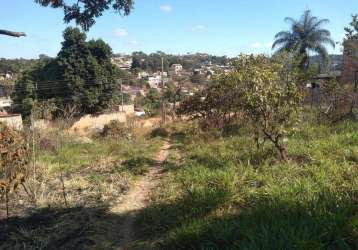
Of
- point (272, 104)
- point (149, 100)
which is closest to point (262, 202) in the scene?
point (272, 104)

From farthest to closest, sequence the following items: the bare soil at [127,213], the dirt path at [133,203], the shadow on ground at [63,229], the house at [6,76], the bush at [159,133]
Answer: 1. the house at [6,76]
2. the bush at [159,133]
3. the dirt path at [133,203]
4. the bare soil at [127,213]
5. the shadow on ground at [63,229]

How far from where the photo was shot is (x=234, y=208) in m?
6.57

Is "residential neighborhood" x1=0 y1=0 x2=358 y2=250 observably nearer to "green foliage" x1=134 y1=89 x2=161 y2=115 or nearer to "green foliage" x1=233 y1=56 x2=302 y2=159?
"green foliage" x1=233 y1=56 x2=302 y2=159

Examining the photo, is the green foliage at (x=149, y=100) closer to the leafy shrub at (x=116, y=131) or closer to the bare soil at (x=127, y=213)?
the leafy shrub at (x=116, y=131)

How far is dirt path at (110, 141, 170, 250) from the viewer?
21.9ft

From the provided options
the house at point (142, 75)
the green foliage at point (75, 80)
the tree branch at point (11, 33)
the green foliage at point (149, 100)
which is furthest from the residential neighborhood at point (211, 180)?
the house at point (142, 75)

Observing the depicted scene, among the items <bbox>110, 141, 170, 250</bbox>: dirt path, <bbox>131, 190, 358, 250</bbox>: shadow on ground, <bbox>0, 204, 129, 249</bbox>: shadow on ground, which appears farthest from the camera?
<bbox>110, 141, 170, 250</bbox>: dirt path

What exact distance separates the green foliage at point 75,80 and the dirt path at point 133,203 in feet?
73.9

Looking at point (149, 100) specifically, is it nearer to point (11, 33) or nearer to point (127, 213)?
point (127, 213)

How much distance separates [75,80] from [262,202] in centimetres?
2845

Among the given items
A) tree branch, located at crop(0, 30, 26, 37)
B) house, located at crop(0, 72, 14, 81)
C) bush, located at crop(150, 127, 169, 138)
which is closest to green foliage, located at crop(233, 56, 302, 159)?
tree branch, located at crop(0, 30, 26, 37)

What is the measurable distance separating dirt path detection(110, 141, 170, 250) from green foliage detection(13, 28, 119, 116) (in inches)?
886

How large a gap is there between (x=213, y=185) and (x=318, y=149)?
3174 mm

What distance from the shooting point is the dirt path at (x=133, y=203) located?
6664 millimetres
